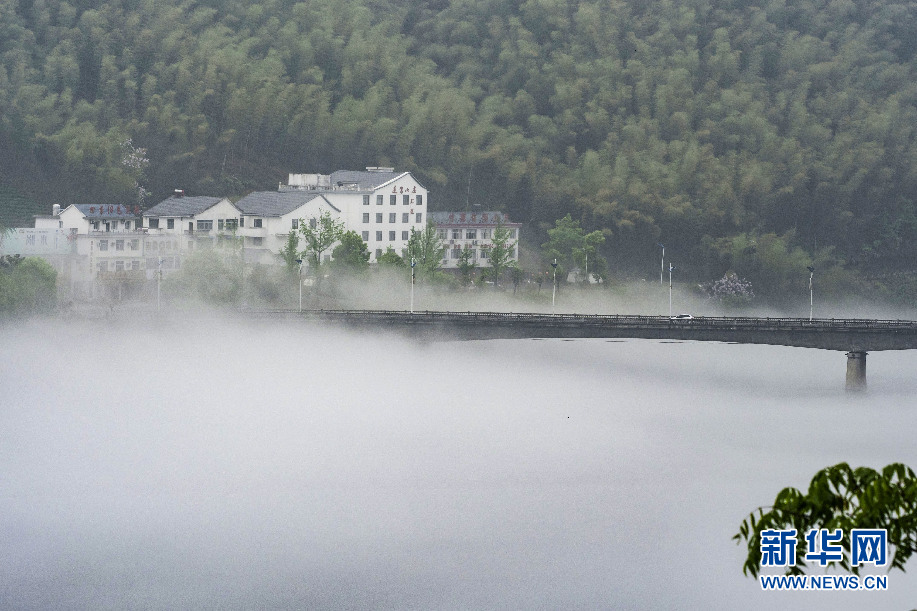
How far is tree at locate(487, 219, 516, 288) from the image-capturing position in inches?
4252

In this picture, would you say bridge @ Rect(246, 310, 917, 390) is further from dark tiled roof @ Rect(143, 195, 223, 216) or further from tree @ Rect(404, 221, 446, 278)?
tree @ Rect(404, 221, 446, 278)

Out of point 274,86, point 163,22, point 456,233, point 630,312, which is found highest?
point 163,22

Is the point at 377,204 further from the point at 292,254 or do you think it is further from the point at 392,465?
the point at 392,465

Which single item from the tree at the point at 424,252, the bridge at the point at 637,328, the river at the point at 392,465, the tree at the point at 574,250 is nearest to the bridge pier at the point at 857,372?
the bridge at the point at 637,328

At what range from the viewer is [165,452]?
5547 cm

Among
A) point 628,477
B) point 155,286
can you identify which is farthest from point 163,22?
point 628,477

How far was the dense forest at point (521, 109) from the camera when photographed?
407 ft

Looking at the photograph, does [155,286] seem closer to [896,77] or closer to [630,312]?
[630,312]

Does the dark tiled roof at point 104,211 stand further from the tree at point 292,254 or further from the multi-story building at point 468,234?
the multi-story building at point 468,234

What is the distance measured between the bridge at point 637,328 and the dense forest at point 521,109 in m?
49.0

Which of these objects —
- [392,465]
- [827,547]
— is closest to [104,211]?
[392,465]

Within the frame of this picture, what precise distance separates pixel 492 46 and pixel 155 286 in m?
79.2

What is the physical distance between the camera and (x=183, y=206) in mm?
98438

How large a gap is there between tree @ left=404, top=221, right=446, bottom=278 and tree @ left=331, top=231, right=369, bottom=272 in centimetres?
531
